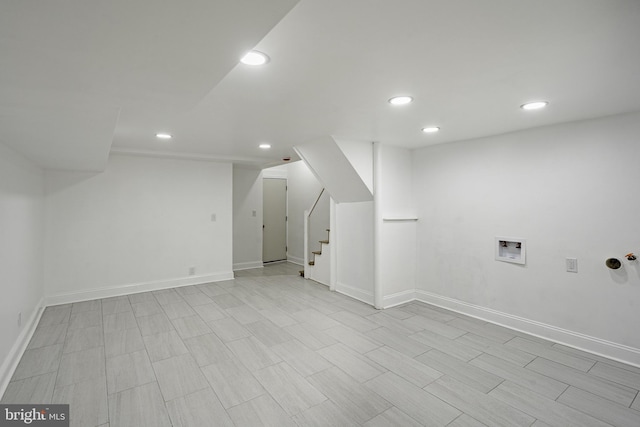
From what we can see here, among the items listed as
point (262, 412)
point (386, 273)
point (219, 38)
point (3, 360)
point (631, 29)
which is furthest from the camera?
point (386, 273)

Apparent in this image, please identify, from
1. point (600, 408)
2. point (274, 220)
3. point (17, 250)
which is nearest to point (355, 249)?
point (600, 408)

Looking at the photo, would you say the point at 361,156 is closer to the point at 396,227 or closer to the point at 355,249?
the point at 396,227

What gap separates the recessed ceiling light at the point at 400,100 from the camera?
7.58ft

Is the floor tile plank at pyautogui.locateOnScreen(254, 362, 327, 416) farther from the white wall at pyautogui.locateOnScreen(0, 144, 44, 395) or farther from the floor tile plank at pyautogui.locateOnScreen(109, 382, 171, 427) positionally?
the white wall at pyautogui.locateOnScreen(0, 144, 44, 395)

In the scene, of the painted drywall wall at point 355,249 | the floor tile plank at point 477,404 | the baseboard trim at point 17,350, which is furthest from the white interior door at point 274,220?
the floor tile plank at point 477,404

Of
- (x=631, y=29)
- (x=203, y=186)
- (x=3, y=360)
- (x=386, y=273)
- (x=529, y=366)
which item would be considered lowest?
(x=529, y=366)

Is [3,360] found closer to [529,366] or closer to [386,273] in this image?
[386,273]

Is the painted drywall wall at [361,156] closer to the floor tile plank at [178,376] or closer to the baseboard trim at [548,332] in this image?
the baseboard trim at [548,332]

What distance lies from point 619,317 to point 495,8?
10.3ft

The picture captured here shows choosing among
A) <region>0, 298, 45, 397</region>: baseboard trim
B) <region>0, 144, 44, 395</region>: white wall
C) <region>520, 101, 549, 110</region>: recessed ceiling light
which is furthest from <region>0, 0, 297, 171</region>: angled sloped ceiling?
<region>520, 101, 549, 110</region>: recessed ceiling light

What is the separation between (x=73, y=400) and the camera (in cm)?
213

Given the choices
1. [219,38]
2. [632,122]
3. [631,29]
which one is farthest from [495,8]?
[632,122]

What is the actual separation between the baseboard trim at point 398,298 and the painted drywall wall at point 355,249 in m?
0.22

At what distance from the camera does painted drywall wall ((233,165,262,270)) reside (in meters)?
6.70
